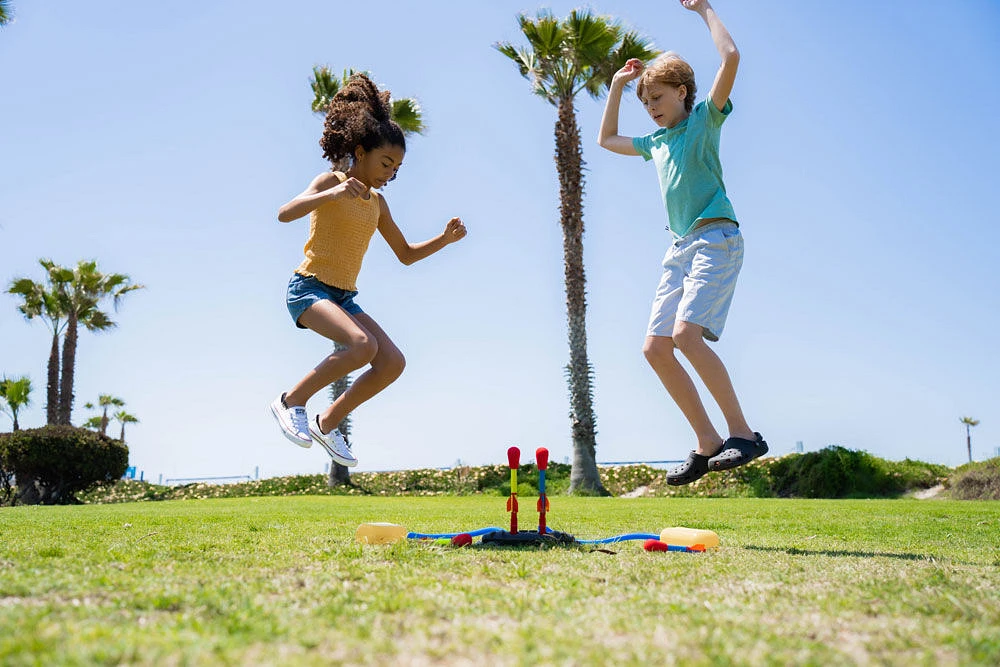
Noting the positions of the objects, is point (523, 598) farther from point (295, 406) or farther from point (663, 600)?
point (295, 406)

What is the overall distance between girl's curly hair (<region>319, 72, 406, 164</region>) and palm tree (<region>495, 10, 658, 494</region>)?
43.4 feet

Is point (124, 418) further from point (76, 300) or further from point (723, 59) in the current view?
point (723, 59)

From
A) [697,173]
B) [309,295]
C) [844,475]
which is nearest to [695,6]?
[697,173]

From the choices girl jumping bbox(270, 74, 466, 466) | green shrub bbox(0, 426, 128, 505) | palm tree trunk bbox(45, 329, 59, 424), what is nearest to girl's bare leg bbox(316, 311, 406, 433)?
girl jumping bbox(270, 74, 466, 466)

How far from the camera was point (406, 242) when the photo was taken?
19.3 feet

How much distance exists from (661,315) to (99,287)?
30155mm

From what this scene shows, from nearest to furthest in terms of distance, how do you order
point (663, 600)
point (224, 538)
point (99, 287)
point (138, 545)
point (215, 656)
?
point (215, 656), point (663, 600), point (138, 545), point (224, 538), point (99, 287)

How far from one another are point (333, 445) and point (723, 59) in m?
3.34

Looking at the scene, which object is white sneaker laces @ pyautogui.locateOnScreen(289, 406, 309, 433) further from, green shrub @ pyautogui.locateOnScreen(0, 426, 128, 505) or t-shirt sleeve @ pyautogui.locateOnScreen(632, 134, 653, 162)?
green shrub @ pyautogui.locateOnScreen(0, 426, 128, 505)

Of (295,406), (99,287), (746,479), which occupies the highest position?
(99,287)

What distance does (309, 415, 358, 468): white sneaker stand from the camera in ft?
16.2

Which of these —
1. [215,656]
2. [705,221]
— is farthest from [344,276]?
[215,656]

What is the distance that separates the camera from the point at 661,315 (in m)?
4.95

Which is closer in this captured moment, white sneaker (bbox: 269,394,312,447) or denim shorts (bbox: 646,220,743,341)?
denim shorts (bbox: 646,220,743,341)
